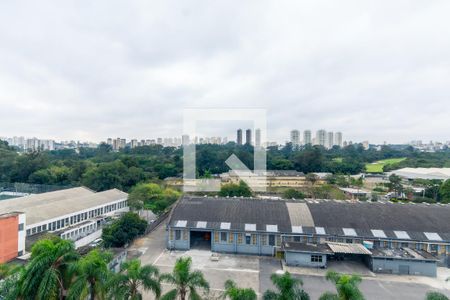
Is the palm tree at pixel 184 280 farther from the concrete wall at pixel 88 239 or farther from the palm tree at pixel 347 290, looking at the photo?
the concrete wall at pixel 88 239

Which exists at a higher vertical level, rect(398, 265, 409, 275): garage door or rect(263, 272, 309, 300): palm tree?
rect(263, 272, 309, 300): palm tree

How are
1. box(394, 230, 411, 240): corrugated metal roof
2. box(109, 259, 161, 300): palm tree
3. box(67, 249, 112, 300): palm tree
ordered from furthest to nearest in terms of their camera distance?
box(394, 230, 411, 240): corrugated metal roof
box(109, 259, 161, 300): palm tree
box(67, 249, 112, 300): palm tree

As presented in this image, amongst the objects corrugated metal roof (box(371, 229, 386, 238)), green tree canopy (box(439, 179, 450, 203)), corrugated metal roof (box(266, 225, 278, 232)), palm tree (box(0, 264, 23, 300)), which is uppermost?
palm tree (box(0, 264, 23, 300))

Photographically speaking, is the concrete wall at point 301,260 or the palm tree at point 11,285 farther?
the concrete wall at point 301,260

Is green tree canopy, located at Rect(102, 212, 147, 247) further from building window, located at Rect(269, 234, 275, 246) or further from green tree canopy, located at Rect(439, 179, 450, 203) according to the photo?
green tree canopy, located at Rect(439, 179, 450, 203)

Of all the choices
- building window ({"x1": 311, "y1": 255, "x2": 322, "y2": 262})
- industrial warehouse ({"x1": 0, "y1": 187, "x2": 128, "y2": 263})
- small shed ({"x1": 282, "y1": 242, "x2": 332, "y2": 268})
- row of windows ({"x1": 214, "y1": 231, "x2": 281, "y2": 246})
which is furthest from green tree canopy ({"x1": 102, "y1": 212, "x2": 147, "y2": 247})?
building window ({"x1": 311, "y1": 255, "x2": 322, "y2": 262})

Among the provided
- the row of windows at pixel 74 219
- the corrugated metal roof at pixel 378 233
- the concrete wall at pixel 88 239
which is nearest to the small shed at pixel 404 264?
the corrugated metal roof at pixel 378 233

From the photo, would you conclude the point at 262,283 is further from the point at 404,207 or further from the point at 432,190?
the point at 432,190
